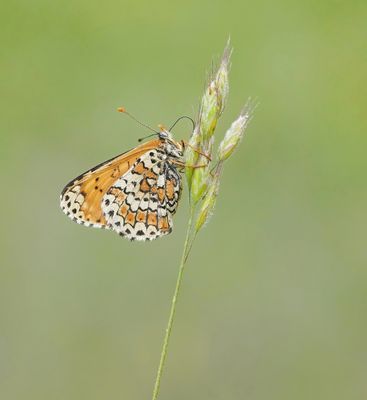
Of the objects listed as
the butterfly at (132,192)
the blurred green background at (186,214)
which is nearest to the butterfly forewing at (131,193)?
the butterfly at (132,192)

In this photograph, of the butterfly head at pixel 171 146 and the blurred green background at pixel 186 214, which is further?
the blurred green background at pixel 186 214

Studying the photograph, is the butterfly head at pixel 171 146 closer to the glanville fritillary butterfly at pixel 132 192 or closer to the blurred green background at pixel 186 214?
the glanville fritillary butterfly at pixel 132 192

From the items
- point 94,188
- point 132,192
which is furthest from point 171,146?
point 94,188

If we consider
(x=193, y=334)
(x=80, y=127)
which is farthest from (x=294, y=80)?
(x=193, y=334)

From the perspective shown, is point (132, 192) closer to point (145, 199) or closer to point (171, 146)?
point (145, 199)

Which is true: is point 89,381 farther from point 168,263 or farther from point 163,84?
point 163,84

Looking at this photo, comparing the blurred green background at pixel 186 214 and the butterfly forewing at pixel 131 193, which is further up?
the blurred green background at pixel 186 214

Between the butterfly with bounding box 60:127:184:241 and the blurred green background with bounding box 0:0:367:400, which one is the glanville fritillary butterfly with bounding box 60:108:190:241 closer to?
the butterfly with bounding box 60:127:184:241

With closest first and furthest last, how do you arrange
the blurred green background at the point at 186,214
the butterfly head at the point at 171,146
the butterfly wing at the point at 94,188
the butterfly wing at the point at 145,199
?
the butterfly wing at the point at 145,199 < the butterfly wing at the point at 94,188 < the butterfly head at the point at 171,146 < the blurred green background at the point at 186,214
